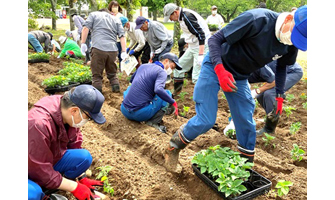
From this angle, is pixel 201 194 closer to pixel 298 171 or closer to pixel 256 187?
pixel 256 187

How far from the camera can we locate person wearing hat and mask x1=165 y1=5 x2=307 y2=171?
2.18 m

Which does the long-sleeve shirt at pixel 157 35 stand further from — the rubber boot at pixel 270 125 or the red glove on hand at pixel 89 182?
the red glove on hand at pixel 89 182

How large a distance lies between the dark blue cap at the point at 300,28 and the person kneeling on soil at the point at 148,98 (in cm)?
204

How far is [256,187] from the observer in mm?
2553

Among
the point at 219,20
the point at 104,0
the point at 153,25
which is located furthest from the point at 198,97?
the point at 104,0

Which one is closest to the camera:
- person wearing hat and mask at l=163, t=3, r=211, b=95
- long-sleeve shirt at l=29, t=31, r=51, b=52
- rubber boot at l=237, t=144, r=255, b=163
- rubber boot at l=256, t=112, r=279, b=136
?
rubber boot at l=237, t=144, r=255, b=163

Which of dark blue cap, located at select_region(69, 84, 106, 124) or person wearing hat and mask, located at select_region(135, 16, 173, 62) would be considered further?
person wearing hat and mask, located at select_region(135, 16, 173, 62)

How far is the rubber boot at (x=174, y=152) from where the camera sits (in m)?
2.82

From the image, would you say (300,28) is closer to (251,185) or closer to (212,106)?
(212,106)

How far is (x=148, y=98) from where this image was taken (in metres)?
4.04

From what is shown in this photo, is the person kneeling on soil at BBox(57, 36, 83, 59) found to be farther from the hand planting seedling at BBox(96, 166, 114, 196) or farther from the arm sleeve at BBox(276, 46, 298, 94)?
the arm sleeve at BBox(276, 46, 298, 94)

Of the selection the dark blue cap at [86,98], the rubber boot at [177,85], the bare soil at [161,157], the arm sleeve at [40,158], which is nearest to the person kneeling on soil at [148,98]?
the bare soil at [161,157]

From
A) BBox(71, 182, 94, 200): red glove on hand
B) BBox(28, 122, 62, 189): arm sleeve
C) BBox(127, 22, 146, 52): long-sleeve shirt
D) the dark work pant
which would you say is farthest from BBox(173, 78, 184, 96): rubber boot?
BBox(28, 122, 62, 189): arm sleeve

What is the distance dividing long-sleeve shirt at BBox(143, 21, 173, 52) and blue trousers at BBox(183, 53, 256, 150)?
356 cm
